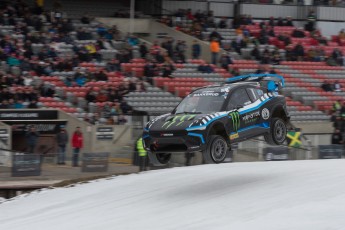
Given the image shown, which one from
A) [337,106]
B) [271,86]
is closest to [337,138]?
[337,106]

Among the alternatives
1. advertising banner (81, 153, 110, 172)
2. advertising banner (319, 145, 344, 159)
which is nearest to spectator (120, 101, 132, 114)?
advertising banner (81, 153, 110, 172)

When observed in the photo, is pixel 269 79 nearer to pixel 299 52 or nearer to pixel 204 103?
pixel 204 103

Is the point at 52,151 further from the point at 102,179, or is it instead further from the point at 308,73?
the point at 308,73

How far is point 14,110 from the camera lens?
29125mm

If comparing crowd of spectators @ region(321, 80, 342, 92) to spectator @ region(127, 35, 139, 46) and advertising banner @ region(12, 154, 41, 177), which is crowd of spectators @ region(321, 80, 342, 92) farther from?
advertising banner @ region(12, 154, 41, 177)

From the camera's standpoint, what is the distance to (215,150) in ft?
58.1

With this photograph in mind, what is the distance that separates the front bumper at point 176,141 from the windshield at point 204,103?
2.84 feet

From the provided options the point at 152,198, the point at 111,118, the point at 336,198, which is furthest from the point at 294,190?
the point at 111,118

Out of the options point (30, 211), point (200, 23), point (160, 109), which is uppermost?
point (200, 23)

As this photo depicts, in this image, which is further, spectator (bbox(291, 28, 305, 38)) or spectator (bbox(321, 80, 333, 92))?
spectator (bbox(291, 28, 305, 38))

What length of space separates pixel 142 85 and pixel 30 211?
1196 cm

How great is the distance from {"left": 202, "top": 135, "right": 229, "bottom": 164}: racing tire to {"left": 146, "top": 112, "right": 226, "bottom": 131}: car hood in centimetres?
44

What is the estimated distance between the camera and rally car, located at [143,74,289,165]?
1734cm

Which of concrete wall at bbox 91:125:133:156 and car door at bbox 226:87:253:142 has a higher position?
car door at bbox 226:87:253:142
